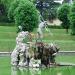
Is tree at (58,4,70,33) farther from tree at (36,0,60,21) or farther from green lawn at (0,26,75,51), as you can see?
tree at (36,0,60,21)

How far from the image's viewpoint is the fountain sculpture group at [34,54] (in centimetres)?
2802

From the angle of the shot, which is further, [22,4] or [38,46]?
[22,4]

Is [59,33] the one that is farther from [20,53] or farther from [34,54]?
[34,54]

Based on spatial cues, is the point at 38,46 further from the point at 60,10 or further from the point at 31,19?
the point at 60,10

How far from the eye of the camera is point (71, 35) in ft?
173

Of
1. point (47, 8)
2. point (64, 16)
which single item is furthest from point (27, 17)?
point (47, 8)

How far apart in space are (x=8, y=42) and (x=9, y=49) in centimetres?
191

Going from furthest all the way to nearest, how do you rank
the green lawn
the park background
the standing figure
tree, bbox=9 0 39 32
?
tree, bbox=9 0 39 32, the green lawn, the park background, the standing figure

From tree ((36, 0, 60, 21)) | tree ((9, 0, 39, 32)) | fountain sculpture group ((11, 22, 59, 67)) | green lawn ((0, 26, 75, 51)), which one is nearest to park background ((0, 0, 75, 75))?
green lawn ((0, 26, 75, 51))

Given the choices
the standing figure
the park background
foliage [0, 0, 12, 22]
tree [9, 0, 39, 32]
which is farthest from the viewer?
foliage [0, 0, 12, 22]

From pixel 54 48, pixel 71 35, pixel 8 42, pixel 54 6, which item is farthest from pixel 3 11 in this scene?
pixel 54 48

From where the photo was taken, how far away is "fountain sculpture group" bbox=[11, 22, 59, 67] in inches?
1103

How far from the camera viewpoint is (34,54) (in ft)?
91.8

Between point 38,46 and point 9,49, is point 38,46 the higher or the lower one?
the higher one
